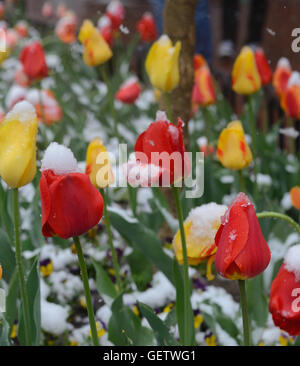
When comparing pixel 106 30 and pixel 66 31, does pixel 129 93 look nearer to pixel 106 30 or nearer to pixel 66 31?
pixel 106 30

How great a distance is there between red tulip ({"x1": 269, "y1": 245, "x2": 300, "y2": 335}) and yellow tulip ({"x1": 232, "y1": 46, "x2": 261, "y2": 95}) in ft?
2.62

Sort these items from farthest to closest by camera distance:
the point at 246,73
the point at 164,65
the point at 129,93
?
the point at 129,93 < the point at 246,73 < the point at 164,65

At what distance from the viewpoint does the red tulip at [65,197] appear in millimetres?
665

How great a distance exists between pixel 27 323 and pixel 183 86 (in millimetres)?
860

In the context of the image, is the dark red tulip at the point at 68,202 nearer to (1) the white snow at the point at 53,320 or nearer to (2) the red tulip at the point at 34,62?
(1) the white snow at the point at 53,320

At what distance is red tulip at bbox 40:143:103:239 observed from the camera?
66 centimetres

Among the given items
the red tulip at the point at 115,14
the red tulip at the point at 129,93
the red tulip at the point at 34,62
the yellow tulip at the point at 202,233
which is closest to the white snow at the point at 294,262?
the yellow tulip at the point at 202,233

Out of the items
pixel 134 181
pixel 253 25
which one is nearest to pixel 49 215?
pixel 134 181

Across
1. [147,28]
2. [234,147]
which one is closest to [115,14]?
[147,28]

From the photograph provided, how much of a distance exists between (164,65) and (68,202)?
65cm

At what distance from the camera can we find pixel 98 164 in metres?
0.98

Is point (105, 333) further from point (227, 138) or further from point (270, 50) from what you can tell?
point (270, 50)

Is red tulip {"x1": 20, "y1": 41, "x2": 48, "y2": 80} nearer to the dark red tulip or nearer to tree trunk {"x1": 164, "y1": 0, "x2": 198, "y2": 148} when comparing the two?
tree trunk {"x1": 164, "y1": 0, "x2": 198, "y2": 148}

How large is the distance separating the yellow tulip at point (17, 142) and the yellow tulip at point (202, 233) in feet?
0.82
